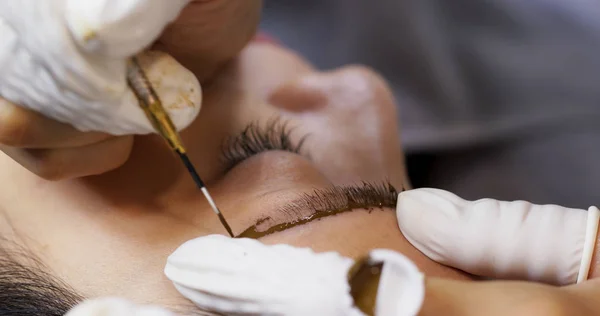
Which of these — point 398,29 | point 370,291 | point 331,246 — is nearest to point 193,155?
point 331,246

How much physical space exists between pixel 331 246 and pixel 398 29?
106 centimetres

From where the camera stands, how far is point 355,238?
63 cm

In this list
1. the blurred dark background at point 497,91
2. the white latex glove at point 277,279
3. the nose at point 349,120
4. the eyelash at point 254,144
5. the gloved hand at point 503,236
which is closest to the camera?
the white latex glove at point 277,279

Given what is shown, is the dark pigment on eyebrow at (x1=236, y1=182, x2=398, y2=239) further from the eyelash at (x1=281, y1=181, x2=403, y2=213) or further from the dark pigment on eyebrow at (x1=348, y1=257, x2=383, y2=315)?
the dark pigment on eyebrow at (x1=348, y1=257, x2=383, y2=315)

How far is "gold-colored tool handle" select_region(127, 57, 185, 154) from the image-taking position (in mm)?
611

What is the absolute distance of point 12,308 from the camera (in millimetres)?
626

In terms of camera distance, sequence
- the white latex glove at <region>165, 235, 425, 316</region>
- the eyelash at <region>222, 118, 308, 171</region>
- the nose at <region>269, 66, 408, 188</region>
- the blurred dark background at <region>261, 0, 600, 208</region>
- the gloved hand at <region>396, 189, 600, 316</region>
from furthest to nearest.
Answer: the blurred dark background at <region>261, 0, 600, 208</region> → the nose at <region>269, 66, 408, 188</region> → the eyelash at <region>222, 118, 308, 171</region> → the gloved hand at <region>396, 189, 600, 316</region> → the white latex glove at <region>165, 235, 425, 316</region>

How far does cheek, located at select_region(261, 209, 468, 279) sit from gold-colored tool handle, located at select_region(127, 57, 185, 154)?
0.14m

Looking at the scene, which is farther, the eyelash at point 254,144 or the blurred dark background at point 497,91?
the blurred dark background at point 497,91

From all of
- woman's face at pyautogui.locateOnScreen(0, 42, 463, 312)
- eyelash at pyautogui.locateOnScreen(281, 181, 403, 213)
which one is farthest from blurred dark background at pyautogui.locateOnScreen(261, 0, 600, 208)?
eyelash at pyautogui.locateOnScreen(281, 181, 403, 213)

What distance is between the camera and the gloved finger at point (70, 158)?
69 centimetres

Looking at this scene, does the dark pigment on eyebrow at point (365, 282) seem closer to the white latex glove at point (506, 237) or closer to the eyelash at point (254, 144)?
the white latex glove at point (506, 237)

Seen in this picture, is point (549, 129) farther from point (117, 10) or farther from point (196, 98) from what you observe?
point (117, 10)

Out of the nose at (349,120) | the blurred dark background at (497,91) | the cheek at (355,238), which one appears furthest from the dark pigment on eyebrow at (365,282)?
the blurred dark background at (497,91)
